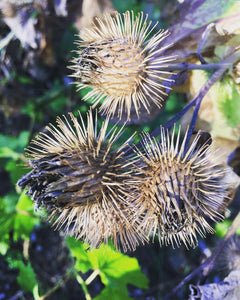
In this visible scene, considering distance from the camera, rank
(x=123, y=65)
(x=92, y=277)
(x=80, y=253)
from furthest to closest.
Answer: (x=92, y=277)
(x=80, y=253)
(x=123, y=65)

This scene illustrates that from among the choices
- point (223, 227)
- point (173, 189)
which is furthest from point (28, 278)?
point (223, 227)

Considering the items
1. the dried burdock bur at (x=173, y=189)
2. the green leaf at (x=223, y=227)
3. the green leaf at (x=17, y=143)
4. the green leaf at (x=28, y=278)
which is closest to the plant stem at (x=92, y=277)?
the green leaf at (x=28, y=278)

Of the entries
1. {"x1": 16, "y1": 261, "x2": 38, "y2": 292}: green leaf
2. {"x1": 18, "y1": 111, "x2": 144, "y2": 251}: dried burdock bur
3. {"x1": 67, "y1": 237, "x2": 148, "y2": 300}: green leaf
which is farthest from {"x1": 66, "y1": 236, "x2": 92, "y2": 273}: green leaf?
{"x1": 16, "y1": 261, "x2": 38, "y2": 292}: green leaf

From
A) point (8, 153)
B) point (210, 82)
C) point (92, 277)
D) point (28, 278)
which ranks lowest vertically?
point (92, 277)

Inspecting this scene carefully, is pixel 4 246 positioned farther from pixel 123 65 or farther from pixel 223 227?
pixel 223 227

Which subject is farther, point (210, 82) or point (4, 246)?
point (4, 246)

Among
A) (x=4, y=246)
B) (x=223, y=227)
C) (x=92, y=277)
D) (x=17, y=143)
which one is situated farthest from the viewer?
(x=17, y=143)
